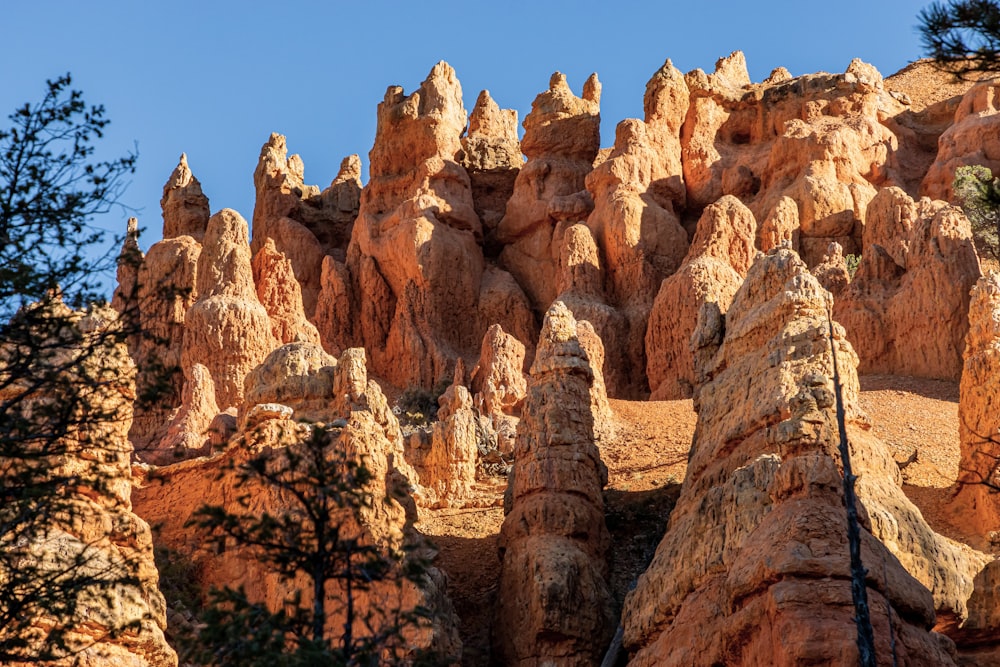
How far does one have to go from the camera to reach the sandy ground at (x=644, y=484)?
33.9m

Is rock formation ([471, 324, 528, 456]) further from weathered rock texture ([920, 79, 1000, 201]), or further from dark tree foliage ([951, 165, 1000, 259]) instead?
weathered rock texture ([920, 79, 1000, 201])

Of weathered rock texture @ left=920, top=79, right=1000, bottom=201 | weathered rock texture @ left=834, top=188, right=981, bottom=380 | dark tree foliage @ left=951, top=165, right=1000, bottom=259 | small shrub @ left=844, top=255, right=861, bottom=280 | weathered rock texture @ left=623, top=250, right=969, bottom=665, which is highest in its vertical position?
weathered rock texture @ left=920, top=79, right=1000, bottom=201

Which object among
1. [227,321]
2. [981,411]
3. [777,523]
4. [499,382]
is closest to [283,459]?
[777,523]

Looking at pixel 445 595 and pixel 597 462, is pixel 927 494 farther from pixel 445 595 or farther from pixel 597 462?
pixel 445 595

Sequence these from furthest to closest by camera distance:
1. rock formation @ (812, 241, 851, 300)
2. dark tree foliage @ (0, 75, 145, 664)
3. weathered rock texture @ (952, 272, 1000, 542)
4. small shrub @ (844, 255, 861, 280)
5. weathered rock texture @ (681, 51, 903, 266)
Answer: weathered rock texture @ (681, 51, 903, 266) → small shrub @ (844, 255, 861, 280) → rock formation @ (812, 241, 851, 300) → weathered rock texture @ (952, 272, 1000, 542) → dark tree foliage @ (0, 75, 145, 664)

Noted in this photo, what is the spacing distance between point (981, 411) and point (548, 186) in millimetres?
32177

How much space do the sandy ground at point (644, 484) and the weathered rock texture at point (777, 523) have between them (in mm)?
4088

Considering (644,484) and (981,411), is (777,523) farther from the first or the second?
(644,484)

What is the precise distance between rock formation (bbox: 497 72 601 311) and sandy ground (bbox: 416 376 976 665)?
51.0 feet

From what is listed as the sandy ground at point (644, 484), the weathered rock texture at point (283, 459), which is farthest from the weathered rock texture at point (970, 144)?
the weathered rock texture at point (283, 459)

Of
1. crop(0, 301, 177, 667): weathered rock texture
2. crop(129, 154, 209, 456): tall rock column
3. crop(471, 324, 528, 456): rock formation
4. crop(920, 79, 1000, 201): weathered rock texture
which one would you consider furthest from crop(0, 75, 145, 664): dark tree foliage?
crop(920, 79, 1000, 201): weathered rock texture

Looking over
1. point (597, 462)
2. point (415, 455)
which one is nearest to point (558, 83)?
point (415, 455)

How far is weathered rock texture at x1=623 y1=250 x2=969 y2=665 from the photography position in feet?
71.4

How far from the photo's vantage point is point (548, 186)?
64438 millimetres
